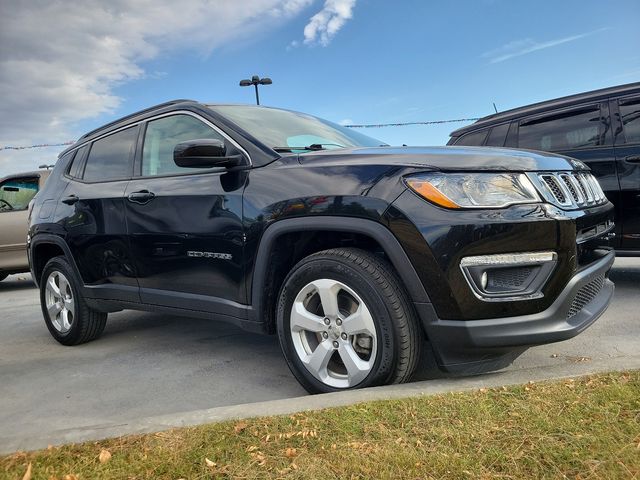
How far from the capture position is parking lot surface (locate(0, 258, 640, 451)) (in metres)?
3.07

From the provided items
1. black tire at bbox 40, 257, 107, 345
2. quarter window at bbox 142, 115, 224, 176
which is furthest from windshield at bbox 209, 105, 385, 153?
black tire at bbox 40, 257, 107, 345

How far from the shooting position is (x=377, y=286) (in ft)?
8.77

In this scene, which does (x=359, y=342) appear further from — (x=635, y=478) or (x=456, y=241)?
(x=635, y=478)

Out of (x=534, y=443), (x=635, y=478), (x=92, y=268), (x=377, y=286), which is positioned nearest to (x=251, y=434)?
(x=377, y=286)

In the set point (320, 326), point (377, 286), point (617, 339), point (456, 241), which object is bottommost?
point (617, 339)

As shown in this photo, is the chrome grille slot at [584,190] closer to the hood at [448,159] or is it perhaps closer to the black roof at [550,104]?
the hood at [448,159]

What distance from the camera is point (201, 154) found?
3195 mm

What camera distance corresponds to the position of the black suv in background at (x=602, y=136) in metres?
4.91

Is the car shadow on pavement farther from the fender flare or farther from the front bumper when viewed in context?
the front bumper

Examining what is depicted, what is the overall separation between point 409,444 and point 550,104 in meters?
4.64

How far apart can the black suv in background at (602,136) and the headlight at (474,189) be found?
290 centimetres

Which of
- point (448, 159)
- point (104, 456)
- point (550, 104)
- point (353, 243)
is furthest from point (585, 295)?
point (550, 104)

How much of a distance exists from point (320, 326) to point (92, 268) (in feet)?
7.75

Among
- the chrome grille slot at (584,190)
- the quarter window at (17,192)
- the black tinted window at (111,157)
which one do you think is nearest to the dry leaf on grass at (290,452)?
the chrome grille slot at (584,190)
